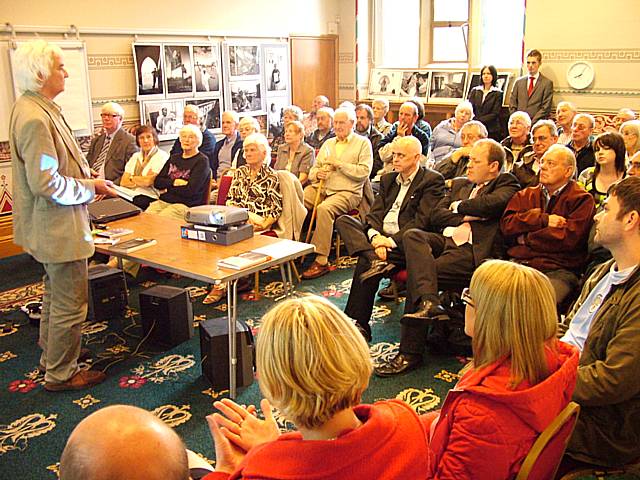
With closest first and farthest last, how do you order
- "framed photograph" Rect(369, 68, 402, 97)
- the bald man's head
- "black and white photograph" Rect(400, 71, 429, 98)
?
the bald man's head < "black and white photograph" Rect(400, 71, 429, 98) < "framed photograph" Rect(369, 68, 402, 97)

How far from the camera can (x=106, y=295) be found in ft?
14.5

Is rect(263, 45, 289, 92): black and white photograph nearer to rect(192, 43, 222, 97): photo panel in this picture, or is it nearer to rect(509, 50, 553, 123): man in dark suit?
rect(192, 43, 222, 97): photo panel

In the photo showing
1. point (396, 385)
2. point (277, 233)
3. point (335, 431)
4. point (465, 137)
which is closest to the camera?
point (335, 431)

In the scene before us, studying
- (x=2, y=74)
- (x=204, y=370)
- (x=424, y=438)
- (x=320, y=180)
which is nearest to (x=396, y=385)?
(x=204, y=370)

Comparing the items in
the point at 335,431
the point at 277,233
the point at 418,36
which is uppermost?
the point at 418,36

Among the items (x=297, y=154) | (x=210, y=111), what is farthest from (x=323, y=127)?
(x=210, y=111)

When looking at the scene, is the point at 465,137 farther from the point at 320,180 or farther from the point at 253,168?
the point at 253,168

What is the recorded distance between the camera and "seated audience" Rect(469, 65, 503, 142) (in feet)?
27.1

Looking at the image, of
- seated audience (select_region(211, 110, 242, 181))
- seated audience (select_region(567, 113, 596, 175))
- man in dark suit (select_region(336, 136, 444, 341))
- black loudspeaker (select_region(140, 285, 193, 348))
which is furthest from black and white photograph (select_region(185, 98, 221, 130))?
seated audience (select_region(567, 113, 596, 175))

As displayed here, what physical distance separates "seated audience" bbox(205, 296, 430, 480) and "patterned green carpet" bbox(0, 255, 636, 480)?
5.63 ft

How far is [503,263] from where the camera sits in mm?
1861

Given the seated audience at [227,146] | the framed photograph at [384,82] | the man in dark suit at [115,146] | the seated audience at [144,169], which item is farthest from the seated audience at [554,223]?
the framed photograph at [384,82]

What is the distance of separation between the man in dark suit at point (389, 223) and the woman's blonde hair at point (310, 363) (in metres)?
2.57

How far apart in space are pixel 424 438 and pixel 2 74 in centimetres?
577
